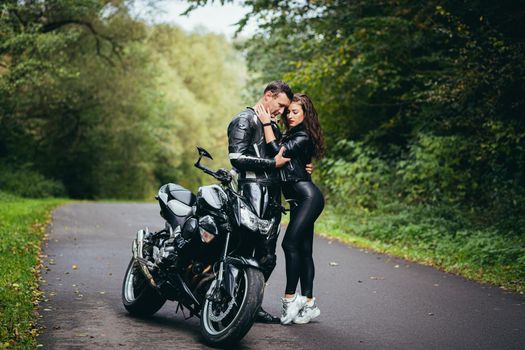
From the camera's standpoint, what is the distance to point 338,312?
742 centimetres

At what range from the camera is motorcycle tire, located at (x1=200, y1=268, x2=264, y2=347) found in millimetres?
5480

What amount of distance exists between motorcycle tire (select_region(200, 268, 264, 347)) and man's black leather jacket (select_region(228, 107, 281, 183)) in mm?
1015

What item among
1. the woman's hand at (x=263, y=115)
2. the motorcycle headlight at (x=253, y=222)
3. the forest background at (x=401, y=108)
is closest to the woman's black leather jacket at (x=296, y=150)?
the woman's hand at (x=263, y=115)

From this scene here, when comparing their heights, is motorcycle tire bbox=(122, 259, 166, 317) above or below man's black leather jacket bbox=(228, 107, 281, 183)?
below

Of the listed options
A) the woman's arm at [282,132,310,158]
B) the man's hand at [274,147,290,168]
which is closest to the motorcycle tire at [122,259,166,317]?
the man's hand at [274,147,290,168]

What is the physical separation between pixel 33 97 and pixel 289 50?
1498 cm

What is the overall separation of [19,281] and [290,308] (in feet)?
10.6

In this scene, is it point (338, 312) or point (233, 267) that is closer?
point (233, 267)

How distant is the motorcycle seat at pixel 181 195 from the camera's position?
6703mm

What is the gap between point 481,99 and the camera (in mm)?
13328

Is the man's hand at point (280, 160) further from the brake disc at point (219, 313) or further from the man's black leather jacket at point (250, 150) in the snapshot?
the brake disc at point (219, 313)

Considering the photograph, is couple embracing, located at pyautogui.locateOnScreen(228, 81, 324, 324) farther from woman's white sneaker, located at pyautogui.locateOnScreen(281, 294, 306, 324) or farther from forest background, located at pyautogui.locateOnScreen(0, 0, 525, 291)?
forest background, located at pyautogui.locateOnScreen(0, 0, 525, 291)

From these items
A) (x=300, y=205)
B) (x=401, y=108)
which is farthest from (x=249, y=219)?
(x=401, y=108)

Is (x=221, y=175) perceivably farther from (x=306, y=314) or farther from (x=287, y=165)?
(x=306, y=314)
